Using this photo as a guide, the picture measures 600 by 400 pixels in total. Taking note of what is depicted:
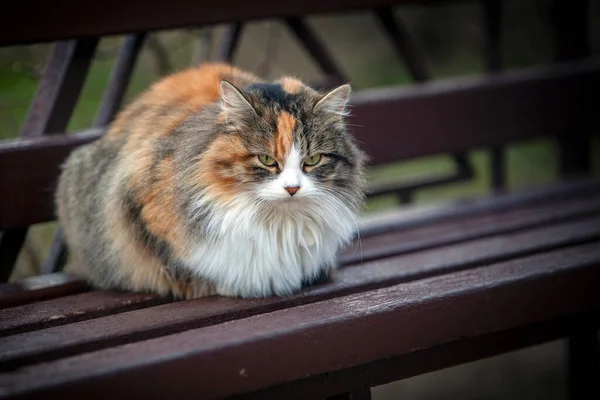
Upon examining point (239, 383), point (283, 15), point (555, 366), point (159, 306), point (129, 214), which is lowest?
point (555, 366)

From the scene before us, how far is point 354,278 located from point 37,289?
0.92m

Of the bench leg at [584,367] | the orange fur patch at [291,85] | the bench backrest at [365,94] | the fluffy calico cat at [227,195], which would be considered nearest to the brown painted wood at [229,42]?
the bench backrest at [365,94]

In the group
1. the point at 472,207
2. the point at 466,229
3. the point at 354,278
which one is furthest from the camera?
the point at 472,207

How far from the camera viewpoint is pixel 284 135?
77.2 inches

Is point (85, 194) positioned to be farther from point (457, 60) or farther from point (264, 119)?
point (457, 60)

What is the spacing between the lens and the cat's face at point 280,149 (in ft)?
6.40

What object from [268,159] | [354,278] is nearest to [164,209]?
[268,159]

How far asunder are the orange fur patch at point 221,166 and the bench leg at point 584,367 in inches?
61.6

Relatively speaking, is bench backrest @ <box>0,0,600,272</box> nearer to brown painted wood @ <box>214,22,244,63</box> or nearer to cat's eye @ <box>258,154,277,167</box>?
brown painted wood @ <box>214,22,244,63</box>

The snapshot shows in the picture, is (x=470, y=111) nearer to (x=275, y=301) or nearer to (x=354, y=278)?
(x=354, y=278)

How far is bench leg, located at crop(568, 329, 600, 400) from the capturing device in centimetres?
289

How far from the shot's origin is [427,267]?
93.1 inches

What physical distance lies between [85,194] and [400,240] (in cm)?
108

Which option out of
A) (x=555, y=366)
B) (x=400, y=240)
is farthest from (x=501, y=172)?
(x=400, y=240)
